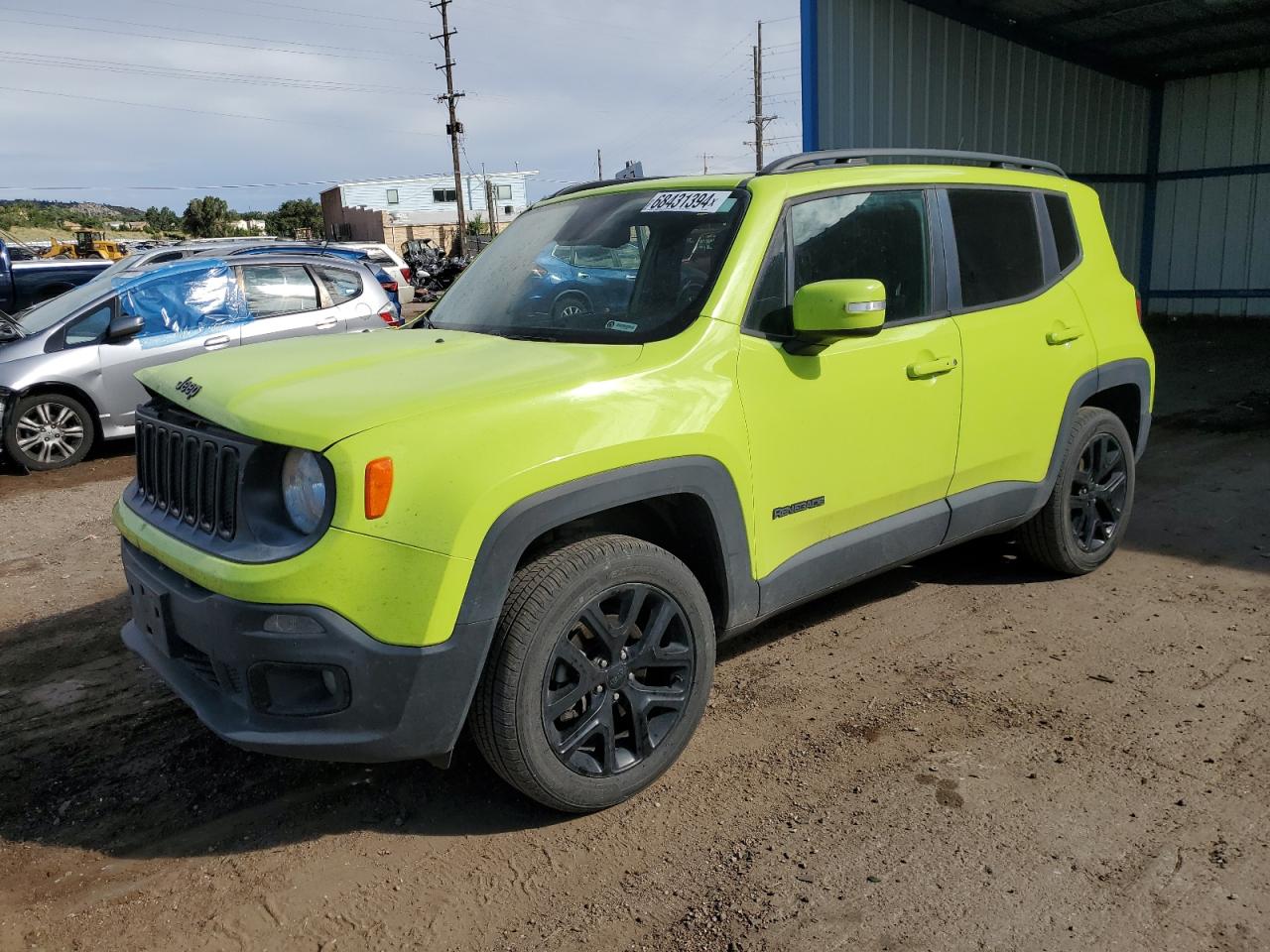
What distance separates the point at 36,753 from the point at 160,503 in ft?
3.75

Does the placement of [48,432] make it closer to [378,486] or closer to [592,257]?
[592,257]

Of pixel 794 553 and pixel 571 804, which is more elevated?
pixel 794 553

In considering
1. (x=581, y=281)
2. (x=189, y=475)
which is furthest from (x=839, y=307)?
(x=189, y=475)

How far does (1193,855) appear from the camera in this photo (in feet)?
9.05

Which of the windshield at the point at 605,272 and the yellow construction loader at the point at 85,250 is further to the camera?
the yellow construction loader at the point at 85,250

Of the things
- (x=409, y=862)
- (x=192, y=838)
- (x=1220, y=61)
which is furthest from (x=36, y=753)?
(x=1220, y=61)

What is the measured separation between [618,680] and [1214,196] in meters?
16.5

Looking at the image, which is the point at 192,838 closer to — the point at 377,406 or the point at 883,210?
the point at 377,406

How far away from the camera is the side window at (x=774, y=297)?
3381mm

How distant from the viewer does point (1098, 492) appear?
4.87 m

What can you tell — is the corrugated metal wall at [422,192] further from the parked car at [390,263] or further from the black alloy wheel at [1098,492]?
the black alloy wheel at [1098,492]

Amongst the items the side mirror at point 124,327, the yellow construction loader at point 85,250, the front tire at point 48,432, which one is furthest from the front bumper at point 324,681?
the yellow construction loader at point 85,250

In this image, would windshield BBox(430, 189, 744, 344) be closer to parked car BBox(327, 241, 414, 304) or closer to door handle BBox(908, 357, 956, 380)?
door handle BBox(908, 357, 956, 380)

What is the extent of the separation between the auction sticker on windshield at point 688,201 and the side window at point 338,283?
653 cm
